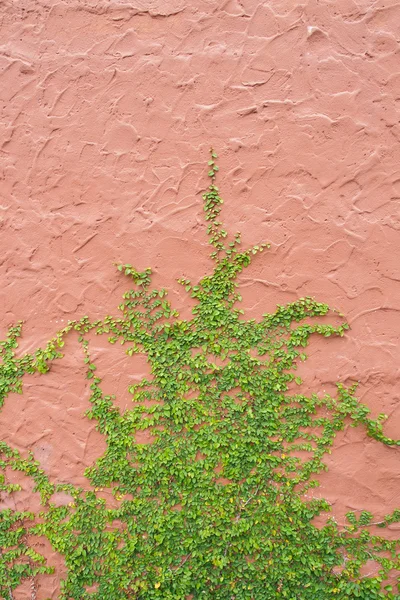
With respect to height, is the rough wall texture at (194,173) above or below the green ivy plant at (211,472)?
above

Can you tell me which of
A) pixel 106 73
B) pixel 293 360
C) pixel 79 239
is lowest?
pixel 293 360

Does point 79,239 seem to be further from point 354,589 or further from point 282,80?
point 354,589

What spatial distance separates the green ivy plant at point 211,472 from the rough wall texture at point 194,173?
11 centimetres

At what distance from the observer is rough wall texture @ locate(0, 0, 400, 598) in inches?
115

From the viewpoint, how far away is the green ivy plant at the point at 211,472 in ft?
9.09

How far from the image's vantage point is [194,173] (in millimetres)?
3037

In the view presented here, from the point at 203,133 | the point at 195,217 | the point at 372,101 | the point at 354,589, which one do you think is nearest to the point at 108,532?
the point at 354,589

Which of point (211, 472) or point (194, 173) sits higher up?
point (194, 173)

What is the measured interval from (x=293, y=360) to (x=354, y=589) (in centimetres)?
140

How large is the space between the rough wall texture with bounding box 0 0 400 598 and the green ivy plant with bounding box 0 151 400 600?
0.11 metres

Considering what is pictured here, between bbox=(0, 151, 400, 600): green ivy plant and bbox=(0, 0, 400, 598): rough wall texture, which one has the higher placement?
bbox=(0, 0, 400, 598): rough wall texture

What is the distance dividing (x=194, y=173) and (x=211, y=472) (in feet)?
6.43

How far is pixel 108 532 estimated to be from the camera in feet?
9.43

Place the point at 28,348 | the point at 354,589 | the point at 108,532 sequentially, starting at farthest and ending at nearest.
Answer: the point at 28,348 → the point at 108,532 → the point at 354,589
